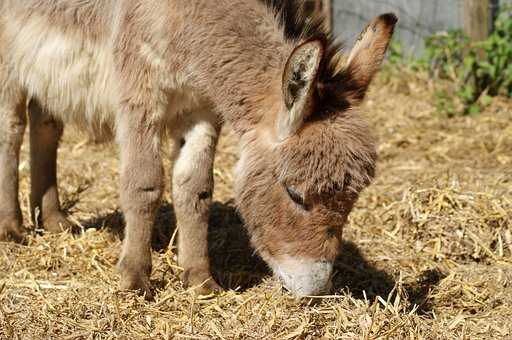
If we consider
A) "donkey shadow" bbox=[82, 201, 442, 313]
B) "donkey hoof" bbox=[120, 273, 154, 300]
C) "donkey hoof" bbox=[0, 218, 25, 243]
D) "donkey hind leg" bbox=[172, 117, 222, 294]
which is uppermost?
"donkey hind leg" bbox=[172, 117, 222, 294]

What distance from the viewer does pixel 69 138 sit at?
25.1 ft

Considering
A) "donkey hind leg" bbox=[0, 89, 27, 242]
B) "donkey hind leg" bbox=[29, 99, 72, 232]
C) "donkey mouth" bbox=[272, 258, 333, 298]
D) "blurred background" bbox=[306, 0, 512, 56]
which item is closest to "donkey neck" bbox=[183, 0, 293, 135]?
"donkey mouth" bbox=[272, 258, 333, 298]

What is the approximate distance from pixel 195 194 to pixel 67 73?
1.02 m

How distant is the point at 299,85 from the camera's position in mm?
3615

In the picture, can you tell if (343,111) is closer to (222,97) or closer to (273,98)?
(273,98)

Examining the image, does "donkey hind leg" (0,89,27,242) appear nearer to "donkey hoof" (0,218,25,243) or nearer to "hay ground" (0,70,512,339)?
"donkey hoof" (0,218,25,243)

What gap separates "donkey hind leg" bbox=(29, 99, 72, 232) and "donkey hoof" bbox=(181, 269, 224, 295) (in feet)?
4.12

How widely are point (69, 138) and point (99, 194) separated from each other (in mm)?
1609

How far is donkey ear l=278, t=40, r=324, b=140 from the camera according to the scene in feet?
11.4

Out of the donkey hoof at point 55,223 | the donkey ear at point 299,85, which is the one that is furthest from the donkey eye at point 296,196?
the donkey hoof at point 55,223

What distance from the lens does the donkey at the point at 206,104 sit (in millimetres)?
3736

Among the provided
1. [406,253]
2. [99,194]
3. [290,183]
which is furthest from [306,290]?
[99,194]

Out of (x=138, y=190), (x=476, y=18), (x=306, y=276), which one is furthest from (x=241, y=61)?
(x=476, y=18)

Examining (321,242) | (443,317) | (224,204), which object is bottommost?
(224,204)
